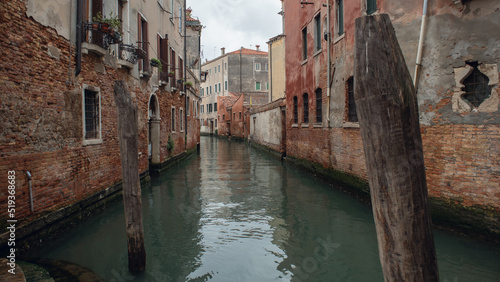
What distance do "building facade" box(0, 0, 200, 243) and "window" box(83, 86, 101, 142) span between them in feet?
0.07

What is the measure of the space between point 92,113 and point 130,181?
135 inches

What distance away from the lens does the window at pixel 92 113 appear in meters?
6.72

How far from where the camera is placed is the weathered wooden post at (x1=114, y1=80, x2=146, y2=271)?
4.22m

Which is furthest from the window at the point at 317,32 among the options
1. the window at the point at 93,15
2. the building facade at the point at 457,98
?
the window at the point at 93,15

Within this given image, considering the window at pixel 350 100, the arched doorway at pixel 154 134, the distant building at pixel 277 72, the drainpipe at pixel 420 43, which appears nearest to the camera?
the drainpipe at pixel 420 43

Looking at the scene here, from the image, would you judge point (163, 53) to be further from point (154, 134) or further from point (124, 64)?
point (124, 64)

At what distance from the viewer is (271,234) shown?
5.80 meters

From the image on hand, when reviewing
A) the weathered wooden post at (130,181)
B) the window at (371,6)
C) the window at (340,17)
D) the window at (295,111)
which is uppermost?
the window at (340,17)

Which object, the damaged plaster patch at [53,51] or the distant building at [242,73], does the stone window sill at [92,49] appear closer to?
the damaged plaster patch at [53,51]

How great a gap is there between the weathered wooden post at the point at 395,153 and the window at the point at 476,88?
436 cm

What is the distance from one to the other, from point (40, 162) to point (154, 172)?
6.84 m

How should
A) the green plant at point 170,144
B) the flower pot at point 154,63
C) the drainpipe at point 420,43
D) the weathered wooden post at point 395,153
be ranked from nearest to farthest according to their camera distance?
1. the weathered wooden post at point 395,153
2. the drainpipe at point 420,43
3. the flower pot at point 154,63
4. the green plant at point 170,144

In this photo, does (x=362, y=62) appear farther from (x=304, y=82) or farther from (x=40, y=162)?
(x=304, y=82)

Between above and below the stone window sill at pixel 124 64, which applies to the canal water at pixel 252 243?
below
